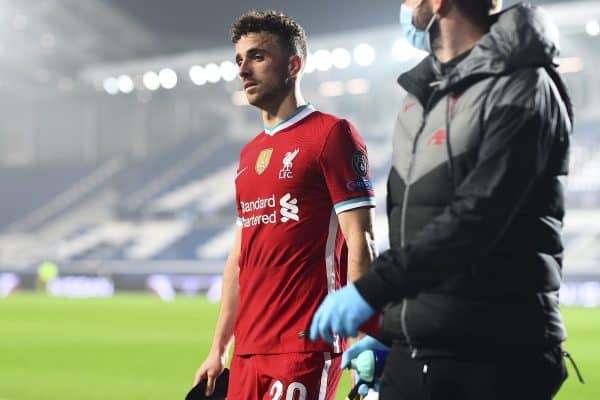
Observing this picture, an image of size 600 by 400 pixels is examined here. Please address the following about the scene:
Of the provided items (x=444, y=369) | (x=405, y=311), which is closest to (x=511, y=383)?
(x=444, y=369)

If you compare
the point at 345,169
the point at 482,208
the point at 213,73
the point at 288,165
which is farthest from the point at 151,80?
the point at 482,208

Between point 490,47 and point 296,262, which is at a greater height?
point 490,47

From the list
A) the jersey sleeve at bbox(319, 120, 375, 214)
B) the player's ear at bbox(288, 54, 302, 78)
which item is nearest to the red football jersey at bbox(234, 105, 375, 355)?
the jersey sleeve at bbox(319, 120, 375, 214)

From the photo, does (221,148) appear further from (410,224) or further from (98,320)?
(410,224)

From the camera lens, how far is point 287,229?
11.9 feet

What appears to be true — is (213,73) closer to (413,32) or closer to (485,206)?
(413,32)

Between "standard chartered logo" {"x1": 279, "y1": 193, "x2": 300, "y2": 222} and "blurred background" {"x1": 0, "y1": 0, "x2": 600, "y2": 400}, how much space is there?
15079mm

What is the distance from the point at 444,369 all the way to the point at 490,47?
0.78m

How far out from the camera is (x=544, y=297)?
221 centimetres

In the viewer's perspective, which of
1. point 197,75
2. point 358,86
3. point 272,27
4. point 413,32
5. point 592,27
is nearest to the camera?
point 413,32

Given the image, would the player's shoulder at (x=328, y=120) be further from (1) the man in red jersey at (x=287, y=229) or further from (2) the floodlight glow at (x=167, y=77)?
(2) the floodlight glow at (x=167, y=77)

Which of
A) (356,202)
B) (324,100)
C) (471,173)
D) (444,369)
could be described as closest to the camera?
(471,173)

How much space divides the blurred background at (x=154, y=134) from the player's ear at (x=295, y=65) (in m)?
14.9

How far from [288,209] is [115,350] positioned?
9186mm
